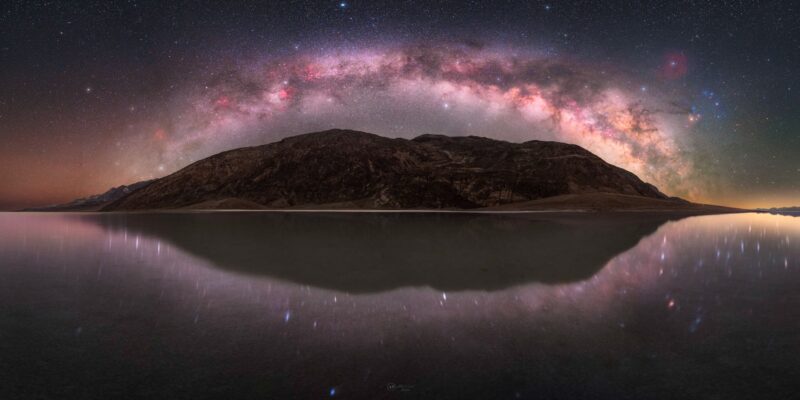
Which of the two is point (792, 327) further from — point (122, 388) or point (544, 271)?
point (122, 388)

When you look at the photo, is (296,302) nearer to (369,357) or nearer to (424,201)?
(369,357)

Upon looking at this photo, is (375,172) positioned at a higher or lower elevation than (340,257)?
higher

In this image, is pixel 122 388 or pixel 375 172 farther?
pixel 375 172

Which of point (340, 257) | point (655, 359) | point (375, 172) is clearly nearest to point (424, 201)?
point (375, 172)

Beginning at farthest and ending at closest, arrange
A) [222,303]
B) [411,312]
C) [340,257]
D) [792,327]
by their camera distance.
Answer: [340,257] → [222,303] → [411,312] → [792,327]

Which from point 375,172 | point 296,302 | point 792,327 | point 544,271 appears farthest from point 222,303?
Result: point 375,172

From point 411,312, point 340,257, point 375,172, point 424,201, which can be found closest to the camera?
point 411,312
